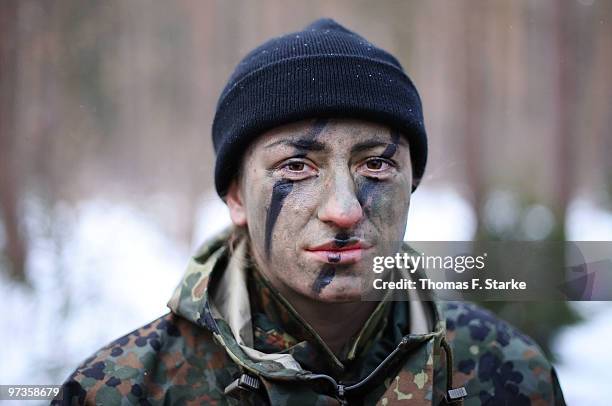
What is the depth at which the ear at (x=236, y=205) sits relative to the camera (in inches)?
84.6

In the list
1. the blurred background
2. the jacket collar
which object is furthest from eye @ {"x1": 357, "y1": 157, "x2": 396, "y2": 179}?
the blurred background

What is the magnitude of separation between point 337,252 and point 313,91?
49cm

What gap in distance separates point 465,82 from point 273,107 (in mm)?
3397

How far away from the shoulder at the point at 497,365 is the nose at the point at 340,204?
550 millimetres

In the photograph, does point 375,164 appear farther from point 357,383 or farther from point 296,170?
point 357,383

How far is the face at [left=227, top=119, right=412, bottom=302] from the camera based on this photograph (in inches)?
72.6

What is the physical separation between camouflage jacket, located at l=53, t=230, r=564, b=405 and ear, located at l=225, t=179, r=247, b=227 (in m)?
0.10

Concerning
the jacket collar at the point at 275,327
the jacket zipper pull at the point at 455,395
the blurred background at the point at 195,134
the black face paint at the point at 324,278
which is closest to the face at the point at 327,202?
the black face paint at the point at 324,278

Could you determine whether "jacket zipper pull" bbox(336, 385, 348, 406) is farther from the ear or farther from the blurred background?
the blurred background

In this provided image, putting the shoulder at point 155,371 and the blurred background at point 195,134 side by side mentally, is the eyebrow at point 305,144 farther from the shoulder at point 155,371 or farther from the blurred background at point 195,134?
the blurred background at point 195,134

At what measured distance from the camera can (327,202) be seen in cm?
183

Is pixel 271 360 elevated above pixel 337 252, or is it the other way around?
pixel 337 252

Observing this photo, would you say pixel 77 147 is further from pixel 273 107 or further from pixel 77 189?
pixel 273 107

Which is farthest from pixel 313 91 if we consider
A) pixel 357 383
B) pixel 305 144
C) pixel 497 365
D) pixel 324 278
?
pixel 497 365
